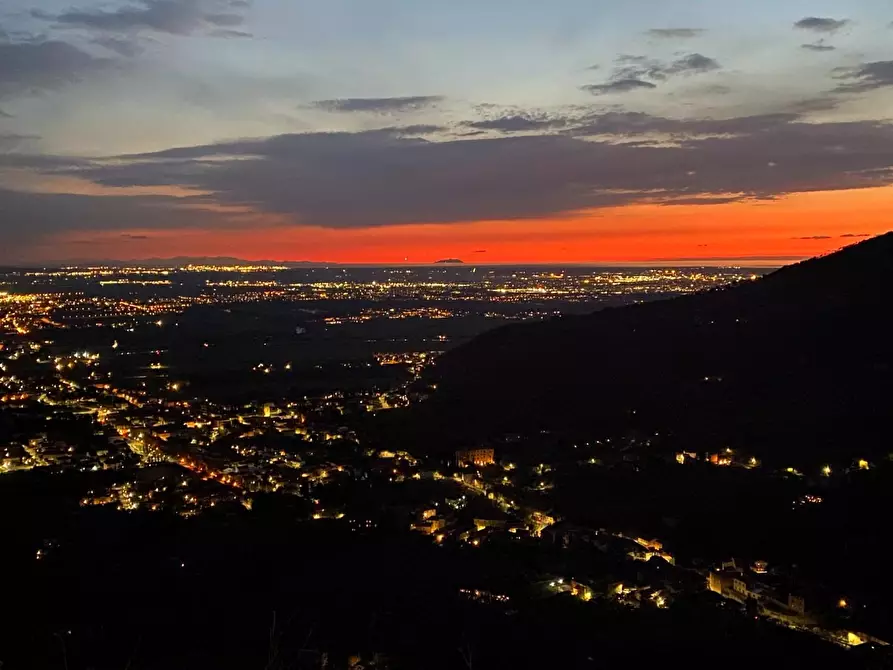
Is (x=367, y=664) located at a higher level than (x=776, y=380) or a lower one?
lower

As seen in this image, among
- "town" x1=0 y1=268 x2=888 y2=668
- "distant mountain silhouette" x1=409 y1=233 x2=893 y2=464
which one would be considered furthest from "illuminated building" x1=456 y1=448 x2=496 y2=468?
"distant mountain silhouette" x1=409 y1=233 x2=893 y2=464

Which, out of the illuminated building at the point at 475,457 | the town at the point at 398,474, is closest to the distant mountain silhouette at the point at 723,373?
the town at the point at 398,474

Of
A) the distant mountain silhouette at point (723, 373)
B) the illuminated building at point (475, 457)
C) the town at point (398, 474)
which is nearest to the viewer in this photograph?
the town at point (398, 474)

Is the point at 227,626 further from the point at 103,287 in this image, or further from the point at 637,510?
the point at 103,287

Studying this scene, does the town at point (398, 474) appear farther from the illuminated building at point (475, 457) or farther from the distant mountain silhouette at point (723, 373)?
the distant mountain silhouette at point (723, 373)

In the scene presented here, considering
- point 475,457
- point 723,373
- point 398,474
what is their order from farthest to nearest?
point 723,373
point 475,457
point 398,474

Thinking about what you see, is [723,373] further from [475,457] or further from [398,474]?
[398,474]

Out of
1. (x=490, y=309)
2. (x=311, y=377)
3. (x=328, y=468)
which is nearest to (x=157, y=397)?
(x=311, y=377)

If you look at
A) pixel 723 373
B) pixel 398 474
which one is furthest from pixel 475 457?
pixel 723 373
